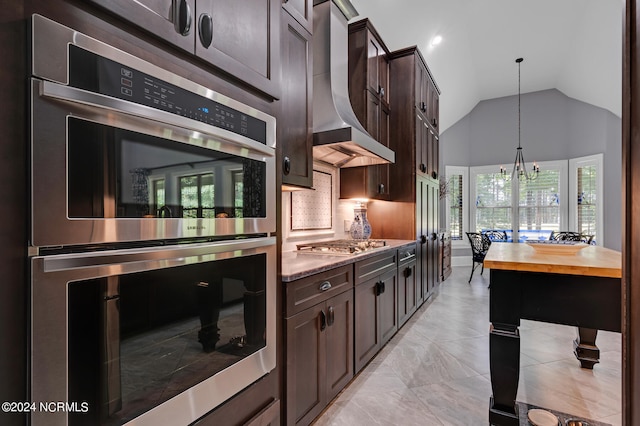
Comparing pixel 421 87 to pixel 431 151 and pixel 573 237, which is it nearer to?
pixel 431 151

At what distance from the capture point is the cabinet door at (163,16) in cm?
74

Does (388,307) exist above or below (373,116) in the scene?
below

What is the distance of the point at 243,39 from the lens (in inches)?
43.6

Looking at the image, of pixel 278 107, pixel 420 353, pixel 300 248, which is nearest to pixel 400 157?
pixel 300 248

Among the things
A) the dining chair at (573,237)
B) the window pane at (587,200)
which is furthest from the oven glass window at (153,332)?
the window pane at (587,200)

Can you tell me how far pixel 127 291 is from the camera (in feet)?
2.51

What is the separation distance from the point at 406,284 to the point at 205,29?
2.95 m

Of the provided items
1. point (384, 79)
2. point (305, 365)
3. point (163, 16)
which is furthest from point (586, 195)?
point (163, 16)

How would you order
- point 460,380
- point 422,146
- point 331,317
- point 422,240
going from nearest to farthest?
point 331,317, point 460,380, point 422,240, point 422,146

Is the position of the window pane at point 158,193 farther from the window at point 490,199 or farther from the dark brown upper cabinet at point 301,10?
the window at point 490,199

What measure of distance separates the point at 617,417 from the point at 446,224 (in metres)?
5.67

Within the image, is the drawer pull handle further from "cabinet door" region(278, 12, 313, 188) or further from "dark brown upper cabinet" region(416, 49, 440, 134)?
"dark brown upper cabinet" region(416, 49, 440, 134)

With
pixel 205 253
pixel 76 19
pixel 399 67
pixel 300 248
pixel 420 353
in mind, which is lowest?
pixel 420 353

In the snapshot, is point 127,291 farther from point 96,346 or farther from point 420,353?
point 420,353
